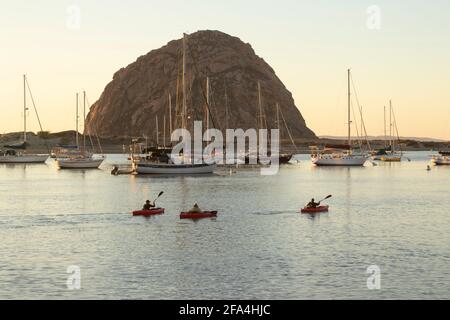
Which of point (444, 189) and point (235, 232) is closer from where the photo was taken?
point (235, 232)

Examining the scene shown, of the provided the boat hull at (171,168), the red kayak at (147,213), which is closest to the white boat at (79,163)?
the boat hull at (171,168)

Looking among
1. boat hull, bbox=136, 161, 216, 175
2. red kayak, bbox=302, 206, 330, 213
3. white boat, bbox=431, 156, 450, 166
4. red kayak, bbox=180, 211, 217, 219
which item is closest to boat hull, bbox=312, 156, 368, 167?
white boat, bbox=431, 156, 450, 166

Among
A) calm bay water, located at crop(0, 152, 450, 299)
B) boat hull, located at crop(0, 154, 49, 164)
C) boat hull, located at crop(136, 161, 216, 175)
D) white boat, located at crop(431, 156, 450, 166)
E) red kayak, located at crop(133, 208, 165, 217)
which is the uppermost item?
boat hull, located at crop(0, 154, 49, 164)

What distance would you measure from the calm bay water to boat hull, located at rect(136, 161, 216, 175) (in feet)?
110

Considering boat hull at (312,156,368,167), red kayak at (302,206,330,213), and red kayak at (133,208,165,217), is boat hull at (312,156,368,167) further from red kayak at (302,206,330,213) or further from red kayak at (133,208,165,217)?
red kayak at (133,208,165,217)

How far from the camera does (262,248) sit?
36625 millimetres

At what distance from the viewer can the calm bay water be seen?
90.4ft

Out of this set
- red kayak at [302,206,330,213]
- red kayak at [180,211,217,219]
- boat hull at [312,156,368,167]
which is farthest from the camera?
boat hull at [312,156,368,167]

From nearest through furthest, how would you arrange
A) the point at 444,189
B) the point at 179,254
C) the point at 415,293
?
the point at 415,293
the point at 179,254
the point at 444,189

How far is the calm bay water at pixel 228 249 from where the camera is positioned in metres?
27.6

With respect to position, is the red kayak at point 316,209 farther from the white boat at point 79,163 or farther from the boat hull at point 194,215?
the white boat at point 79,163
